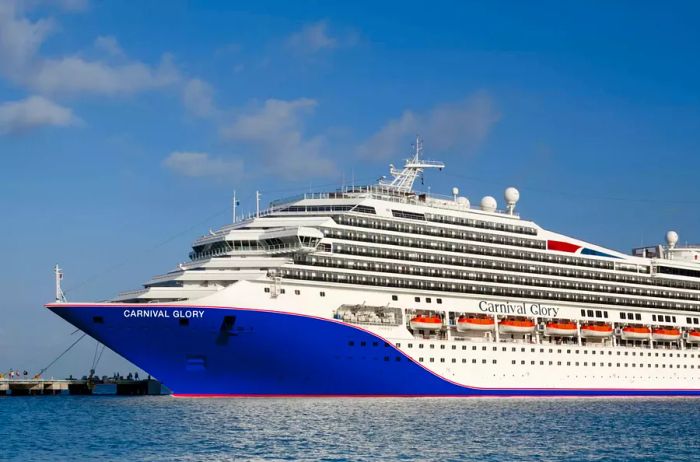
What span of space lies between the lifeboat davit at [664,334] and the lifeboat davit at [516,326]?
12101mm

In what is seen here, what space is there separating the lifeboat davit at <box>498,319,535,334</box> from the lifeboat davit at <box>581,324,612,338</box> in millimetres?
4674

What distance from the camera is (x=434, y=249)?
5872 cm

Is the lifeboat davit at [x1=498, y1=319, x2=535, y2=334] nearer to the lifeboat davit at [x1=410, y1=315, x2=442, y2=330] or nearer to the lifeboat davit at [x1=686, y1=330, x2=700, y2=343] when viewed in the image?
the lifeboat davit at [x1=410, y1=315, x2=442, y2=330]

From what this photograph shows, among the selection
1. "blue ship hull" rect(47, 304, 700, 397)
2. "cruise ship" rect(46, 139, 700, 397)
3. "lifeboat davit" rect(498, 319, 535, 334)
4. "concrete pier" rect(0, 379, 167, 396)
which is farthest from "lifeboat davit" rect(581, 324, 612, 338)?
"concrete pier" rect(0, 379, 167, 396)

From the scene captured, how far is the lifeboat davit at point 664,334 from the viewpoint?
222 feet

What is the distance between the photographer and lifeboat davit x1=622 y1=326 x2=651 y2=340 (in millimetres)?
65812

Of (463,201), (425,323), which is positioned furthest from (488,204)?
(425,323)

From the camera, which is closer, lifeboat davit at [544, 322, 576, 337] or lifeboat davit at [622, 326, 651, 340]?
lifeboat davit at [544, 322, 576, 337]

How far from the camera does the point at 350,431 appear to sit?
38.3 metres

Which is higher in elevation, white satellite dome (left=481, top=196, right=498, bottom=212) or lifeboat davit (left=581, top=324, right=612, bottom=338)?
white satellite dome (left=481, top=196, right=498, bottom=212)

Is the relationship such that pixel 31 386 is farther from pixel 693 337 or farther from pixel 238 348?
pixel 693 337

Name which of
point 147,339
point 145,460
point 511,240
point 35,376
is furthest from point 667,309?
point 35,376

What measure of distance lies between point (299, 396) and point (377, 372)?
452cm

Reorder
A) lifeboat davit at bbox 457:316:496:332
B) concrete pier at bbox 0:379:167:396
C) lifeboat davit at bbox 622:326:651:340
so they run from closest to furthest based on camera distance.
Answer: lifeboat davit at bbox 457:316:496:332 → lifeboat davit at bbox 622:326:651:340 → concrete pier at bbox 0:379:167:396
